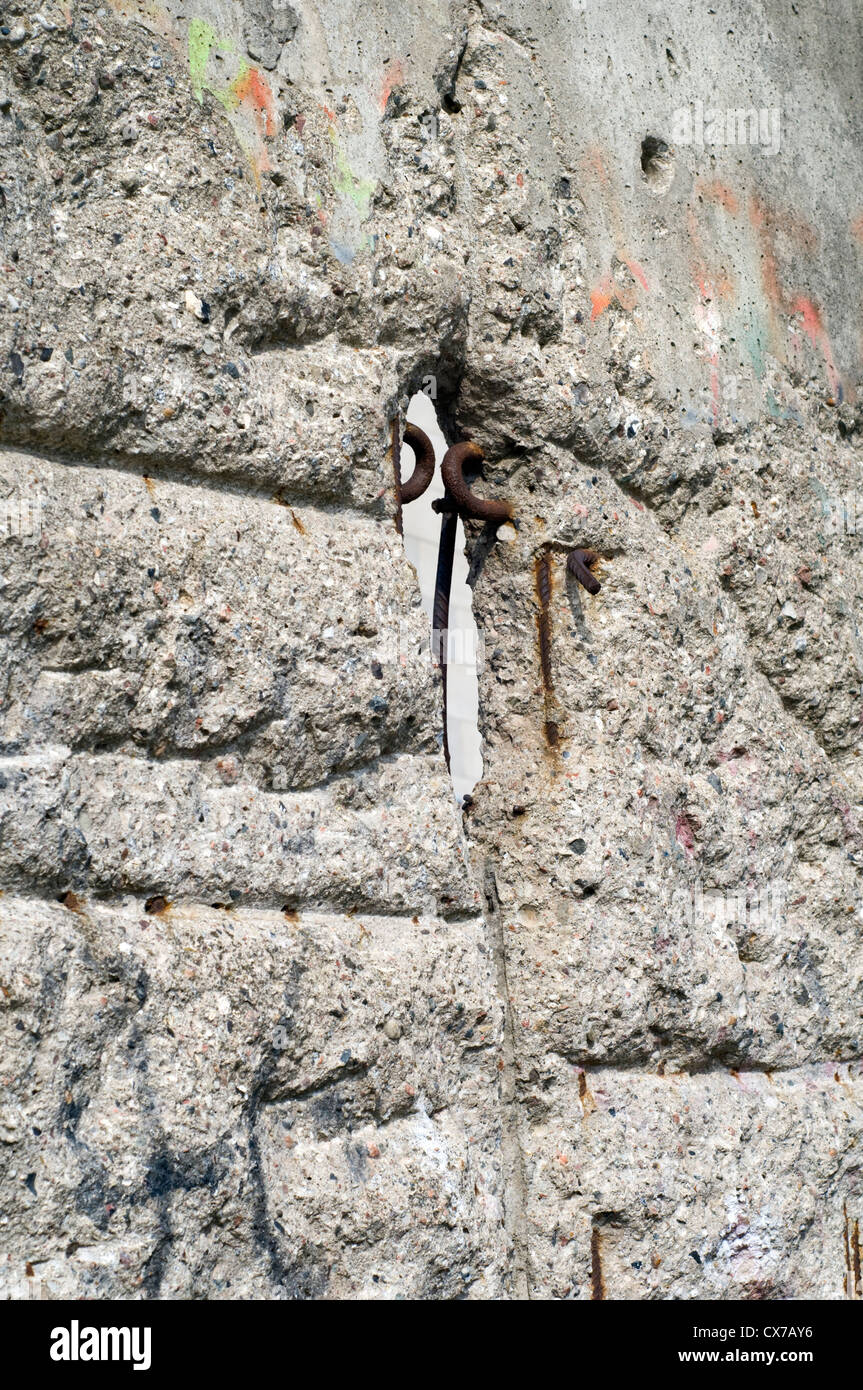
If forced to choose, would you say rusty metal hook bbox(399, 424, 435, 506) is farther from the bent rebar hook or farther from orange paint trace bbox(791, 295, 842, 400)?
orange paint trace bbox(791, 295, 842, 400)

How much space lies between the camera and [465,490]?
1.81 meters

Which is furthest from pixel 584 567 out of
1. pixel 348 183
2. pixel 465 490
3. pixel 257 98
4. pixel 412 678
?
pixel 257 98

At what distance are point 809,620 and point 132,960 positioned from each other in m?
1.20

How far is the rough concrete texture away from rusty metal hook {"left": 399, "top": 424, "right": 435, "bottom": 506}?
0.07 meters

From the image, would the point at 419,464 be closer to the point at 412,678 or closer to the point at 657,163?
the point at 412,678

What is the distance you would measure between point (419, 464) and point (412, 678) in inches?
13.7

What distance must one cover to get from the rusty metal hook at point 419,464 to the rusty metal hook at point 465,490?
0.02m

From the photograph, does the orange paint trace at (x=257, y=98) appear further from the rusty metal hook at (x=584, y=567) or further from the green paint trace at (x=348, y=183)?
the rusty metal hook at (x=584, y=567)

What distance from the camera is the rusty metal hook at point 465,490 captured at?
181 cm

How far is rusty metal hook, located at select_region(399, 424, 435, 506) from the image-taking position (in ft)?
5.90

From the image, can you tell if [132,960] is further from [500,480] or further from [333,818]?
[500,480]

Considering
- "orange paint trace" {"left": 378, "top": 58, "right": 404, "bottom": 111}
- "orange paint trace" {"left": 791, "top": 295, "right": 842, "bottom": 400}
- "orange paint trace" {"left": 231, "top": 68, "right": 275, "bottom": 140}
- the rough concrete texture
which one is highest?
"orange paint trace" {"left": 378, "top": 58, "right": 404, "bottom": 111}

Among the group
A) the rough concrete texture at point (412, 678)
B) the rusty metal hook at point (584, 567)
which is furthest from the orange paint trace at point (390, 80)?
the rusty metal hook at point (584, 567)

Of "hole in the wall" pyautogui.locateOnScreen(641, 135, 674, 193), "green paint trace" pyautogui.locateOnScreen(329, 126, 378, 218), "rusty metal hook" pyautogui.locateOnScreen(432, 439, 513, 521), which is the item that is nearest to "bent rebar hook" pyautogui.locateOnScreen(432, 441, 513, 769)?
"rusty metal hook" pyautogui.locateOnScreen(432, 439, 513, 521)
